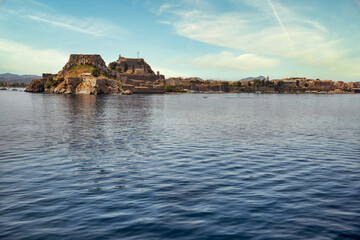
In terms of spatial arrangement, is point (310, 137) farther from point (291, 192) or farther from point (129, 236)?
point (129, 236)

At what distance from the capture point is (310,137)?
34.6 m

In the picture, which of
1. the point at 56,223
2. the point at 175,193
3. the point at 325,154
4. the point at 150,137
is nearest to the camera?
the point at 56,223

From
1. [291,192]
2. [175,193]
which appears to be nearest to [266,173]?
[291,192]

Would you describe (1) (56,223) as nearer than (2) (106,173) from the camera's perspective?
Yes

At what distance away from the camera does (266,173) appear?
18.3 meters

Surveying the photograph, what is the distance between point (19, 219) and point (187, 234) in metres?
6.88

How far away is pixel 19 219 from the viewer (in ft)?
36.9

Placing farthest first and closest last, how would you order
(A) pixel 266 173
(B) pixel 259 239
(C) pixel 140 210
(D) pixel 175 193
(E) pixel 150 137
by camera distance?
(E) pixel 150 137, (A) pixel 266 173, (D) pixel 175 193, (C) pixel 140 210, (B) pixel 259 239

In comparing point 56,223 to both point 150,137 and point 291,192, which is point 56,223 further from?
point 150,137

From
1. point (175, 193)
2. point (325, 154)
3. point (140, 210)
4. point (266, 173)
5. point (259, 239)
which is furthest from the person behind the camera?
point (325, 154)

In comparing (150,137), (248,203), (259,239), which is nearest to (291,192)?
(248,203)

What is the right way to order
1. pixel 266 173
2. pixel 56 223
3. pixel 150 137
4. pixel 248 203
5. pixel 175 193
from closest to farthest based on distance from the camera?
pixel 56 223, pixel 248 203, pixel 175 193, pixel 266 173, pixel 150 137

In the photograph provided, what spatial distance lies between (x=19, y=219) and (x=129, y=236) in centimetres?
490

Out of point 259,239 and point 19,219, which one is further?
point 19,219
